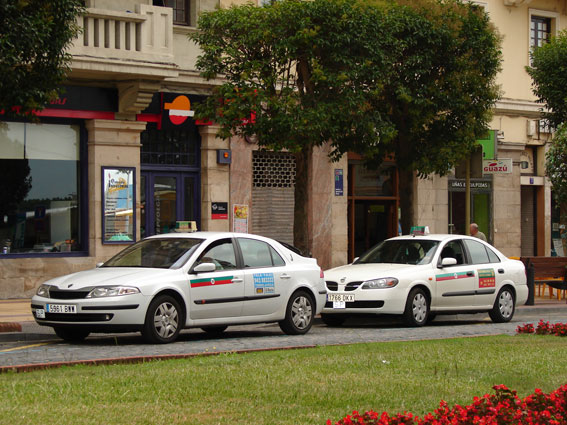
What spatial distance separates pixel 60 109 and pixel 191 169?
3.79m

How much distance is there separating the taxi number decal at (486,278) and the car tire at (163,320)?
6469mm

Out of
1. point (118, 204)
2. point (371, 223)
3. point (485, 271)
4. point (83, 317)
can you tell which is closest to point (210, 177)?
point (118, 204)

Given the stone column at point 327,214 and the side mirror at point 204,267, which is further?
the stone column at point 327,214

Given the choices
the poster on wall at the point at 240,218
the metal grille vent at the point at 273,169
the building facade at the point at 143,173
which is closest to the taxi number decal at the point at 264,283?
the building facade at the point at 143,173

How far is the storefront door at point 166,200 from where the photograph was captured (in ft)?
79.3

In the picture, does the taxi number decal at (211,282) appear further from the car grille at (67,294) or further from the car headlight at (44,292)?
the car headlight at (44,292)

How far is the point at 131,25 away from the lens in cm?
2156

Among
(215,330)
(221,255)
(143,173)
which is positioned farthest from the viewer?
(143,173)

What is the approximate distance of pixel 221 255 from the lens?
14.6 m

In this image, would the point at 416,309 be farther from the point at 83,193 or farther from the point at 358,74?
the point at 83,193

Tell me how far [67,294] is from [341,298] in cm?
495

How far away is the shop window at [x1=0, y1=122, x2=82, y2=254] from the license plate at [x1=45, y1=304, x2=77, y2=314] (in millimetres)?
8917

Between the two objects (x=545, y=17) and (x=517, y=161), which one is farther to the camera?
(x=545, y=17)

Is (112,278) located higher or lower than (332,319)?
higher
